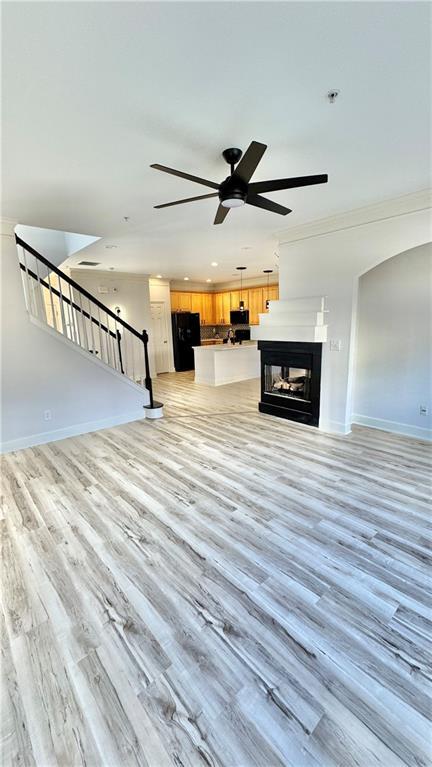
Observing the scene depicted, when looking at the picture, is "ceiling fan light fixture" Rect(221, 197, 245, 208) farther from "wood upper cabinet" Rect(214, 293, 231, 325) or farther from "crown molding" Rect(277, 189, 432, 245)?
"wood upper cabinet" Rect(214, 293, 231, 325)

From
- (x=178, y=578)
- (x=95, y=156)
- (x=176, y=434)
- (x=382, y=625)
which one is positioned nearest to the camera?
(x=382, y=625)

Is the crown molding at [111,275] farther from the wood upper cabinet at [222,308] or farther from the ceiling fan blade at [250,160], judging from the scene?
the ceiling fan blade at [250,160]

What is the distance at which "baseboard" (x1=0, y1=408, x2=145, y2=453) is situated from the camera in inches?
154

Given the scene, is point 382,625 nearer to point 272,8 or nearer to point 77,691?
point 77,691

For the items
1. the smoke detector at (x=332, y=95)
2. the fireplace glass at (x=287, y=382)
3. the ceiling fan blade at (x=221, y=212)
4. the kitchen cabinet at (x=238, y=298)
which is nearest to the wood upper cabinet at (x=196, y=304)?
the kitchen cabinet at (x=238, y=298)

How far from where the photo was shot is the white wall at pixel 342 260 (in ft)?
10.8

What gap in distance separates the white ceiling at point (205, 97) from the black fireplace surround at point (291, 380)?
1.94 meters

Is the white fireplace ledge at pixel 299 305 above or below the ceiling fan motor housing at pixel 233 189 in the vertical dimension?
below

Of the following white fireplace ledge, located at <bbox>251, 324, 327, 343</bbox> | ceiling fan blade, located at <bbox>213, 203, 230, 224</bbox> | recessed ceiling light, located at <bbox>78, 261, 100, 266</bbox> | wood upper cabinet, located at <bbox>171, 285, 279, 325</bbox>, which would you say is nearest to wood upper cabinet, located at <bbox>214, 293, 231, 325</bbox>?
wood upper cabinet, located at <bbox>171, 285, 279, 325</bbox>

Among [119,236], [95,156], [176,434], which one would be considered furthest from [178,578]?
[119,236]

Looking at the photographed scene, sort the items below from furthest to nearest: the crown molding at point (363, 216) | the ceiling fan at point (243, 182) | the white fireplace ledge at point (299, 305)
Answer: the white fireplace ledge at point (299, 305) < the crown molding at point (363, 216) < the ceiling fan at point (243, 182)

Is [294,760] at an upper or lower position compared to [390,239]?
lower

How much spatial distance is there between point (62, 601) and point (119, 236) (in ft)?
14.5

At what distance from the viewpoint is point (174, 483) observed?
2.98m
